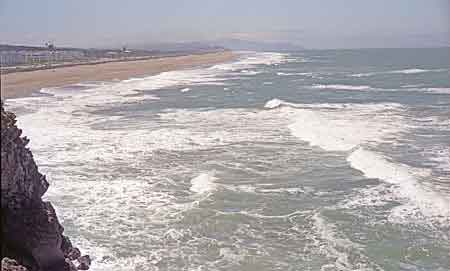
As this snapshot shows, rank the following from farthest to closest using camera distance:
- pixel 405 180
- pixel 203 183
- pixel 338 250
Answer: pixel 405 180 < pixel 203 183 < pixel 338 250

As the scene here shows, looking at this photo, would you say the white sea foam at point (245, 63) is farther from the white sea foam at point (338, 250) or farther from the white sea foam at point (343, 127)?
the white sea foam at point (338, 250)

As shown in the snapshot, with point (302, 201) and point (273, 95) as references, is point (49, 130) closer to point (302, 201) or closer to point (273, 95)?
point (302, 201)

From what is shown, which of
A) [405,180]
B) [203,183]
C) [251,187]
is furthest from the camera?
[405,180]

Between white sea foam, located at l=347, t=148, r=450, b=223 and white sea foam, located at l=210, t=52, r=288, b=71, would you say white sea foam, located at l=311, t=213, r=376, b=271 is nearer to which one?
white sea foam, located at l=347, t=148, r=450, b=223

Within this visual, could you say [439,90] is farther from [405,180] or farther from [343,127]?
[405,180]

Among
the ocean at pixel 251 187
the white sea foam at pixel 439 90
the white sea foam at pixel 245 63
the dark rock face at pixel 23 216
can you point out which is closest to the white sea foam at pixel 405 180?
the ocean at pixel 251 187

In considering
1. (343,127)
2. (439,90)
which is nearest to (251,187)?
(343,127)
